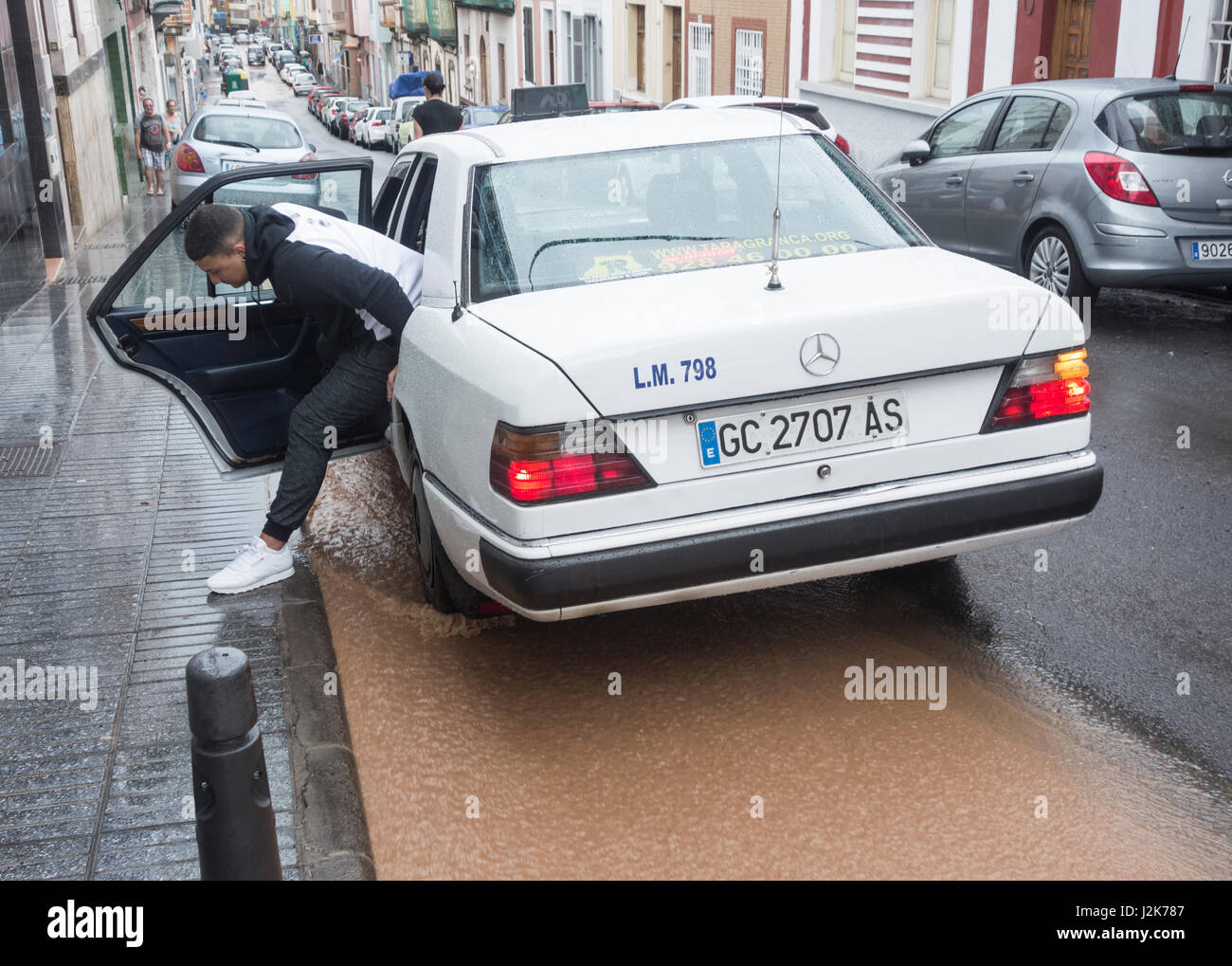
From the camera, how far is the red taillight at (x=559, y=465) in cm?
348

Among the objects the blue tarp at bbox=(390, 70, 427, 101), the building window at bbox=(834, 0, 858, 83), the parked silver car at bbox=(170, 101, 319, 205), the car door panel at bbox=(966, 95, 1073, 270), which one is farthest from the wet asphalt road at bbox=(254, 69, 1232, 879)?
the blue tarp at bbox=(390, 70, 427, 101)

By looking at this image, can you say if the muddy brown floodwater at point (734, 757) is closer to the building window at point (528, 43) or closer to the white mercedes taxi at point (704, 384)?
the white mercedes taxi at point (704, 384)

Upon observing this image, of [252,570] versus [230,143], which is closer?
[252,570]

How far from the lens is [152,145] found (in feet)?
85.8

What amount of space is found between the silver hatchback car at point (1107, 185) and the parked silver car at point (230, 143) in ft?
38.7

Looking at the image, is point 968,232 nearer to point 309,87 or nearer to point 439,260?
point 439,260

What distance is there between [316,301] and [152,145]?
23.6 meters

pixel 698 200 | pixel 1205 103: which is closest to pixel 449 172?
pixel 698 200

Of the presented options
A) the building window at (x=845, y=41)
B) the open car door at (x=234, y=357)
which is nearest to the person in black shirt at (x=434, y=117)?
the open car door at (x=234, y=357)

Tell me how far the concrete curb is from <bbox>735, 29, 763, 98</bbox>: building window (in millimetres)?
22722

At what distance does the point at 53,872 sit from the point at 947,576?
10.5 feet

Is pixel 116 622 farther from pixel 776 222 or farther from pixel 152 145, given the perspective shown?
pixel 152 145

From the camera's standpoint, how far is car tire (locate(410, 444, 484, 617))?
14.3ft

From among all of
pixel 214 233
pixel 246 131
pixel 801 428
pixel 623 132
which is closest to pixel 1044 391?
pixel 801 428
